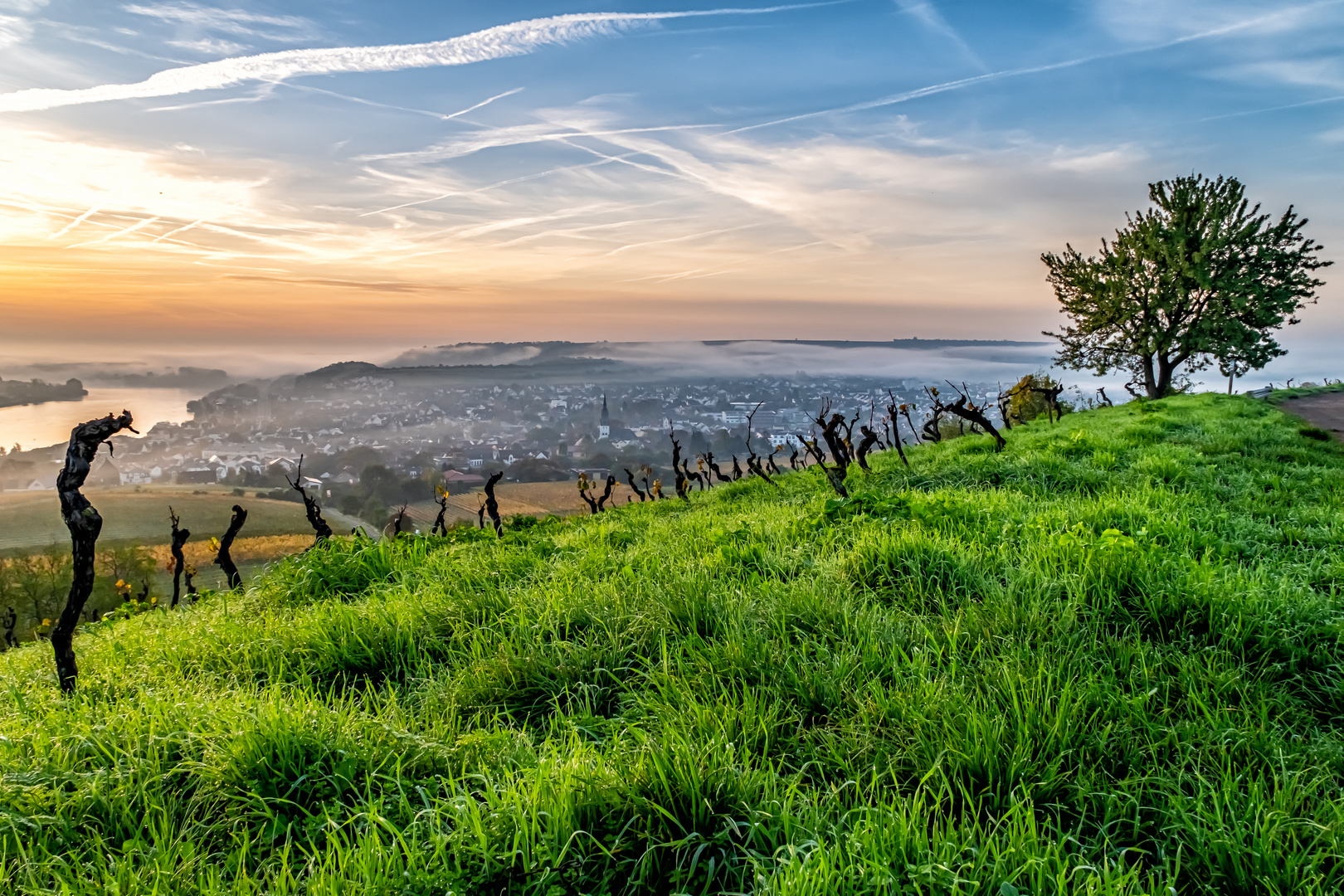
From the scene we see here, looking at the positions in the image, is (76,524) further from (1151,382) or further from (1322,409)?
(1151,382)

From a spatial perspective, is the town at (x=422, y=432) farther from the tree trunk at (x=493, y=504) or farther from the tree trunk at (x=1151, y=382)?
the tree trunk at (x=493, y=504)

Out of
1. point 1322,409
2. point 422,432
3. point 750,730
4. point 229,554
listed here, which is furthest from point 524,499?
point 422,432

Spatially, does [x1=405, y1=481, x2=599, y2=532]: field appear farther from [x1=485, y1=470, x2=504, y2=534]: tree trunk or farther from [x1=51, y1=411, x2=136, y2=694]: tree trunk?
[x1=51, y1=411, x2=136, y2=694]: tree trunk

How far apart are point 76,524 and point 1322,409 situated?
28.0m

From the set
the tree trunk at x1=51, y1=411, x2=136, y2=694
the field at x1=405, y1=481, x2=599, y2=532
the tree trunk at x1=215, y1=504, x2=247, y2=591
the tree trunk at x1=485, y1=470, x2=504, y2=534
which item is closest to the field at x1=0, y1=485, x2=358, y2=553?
the field at x1=405, y1=481, x2=599, y2=532

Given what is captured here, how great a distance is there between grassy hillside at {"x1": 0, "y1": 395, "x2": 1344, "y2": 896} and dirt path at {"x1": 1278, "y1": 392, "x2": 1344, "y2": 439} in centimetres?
1336

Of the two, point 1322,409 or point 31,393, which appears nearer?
point 1322,409

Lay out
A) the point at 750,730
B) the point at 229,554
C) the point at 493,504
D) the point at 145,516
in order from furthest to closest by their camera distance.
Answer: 1. the point at 145,516
2. the point at 493,504
3. the point at 229,554
4. the point at 750,730

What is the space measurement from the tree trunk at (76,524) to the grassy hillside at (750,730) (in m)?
0.33

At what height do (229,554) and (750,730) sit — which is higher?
(750,730)

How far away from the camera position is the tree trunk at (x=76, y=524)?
4.02 m

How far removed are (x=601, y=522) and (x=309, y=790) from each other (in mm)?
7450

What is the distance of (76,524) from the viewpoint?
405 centimetres

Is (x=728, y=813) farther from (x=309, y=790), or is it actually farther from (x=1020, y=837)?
(x=309, y=790)
